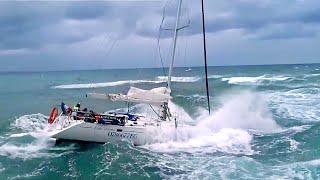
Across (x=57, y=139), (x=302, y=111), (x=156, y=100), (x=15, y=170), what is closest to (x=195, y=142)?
(x=156, y=100)

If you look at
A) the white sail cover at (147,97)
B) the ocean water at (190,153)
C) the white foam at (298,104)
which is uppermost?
the white sail cover at (147,97)

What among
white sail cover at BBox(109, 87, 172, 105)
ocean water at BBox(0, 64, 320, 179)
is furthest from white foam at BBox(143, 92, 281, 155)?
white sail cover at BBox(109, 87, 172, 105)

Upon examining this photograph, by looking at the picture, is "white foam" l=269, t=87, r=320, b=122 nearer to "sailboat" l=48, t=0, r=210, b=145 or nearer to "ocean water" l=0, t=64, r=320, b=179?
"ocean water" l=0, t=64, r=320, b=179

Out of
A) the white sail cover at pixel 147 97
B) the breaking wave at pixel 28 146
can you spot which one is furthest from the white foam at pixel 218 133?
the breaking wave at pixel 28 146

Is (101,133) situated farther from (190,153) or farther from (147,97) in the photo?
(190,153)

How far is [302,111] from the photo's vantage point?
1583 inches

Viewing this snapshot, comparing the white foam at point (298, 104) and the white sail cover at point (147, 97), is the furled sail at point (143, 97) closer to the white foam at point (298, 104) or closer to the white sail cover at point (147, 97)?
the white sail cover at point (147, 97)

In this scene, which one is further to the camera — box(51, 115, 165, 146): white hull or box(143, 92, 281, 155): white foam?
box(143, 92, 281, 155): white foam

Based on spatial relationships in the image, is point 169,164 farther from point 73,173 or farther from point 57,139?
point 57,139

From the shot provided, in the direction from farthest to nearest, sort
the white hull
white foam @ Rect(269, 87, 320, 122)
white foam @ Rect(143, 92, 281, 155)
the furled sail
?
white foam @ Rect(269, 87, 320, 122) < the furled sail < white foam @ Rect(143, 92, 281, 155) < the white hull

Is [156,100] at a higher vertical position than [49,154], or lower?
higher

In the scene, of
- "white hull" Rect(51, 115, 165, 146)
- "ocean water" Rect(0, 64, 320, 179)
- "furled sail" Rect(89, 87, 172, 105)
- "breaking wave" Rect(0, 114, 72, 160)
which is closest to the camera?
Result: "ocean water" Rect(0, 64, 320, 179)

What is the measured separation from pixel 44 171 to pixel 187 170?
6954mm

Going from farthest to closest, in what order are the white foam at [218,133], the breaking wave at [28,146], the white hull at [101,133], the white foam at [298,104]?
the white foam at [298,104]
the white foam at [218,133]
the white hull at [101,133]
the breaking wave at [28,146]
